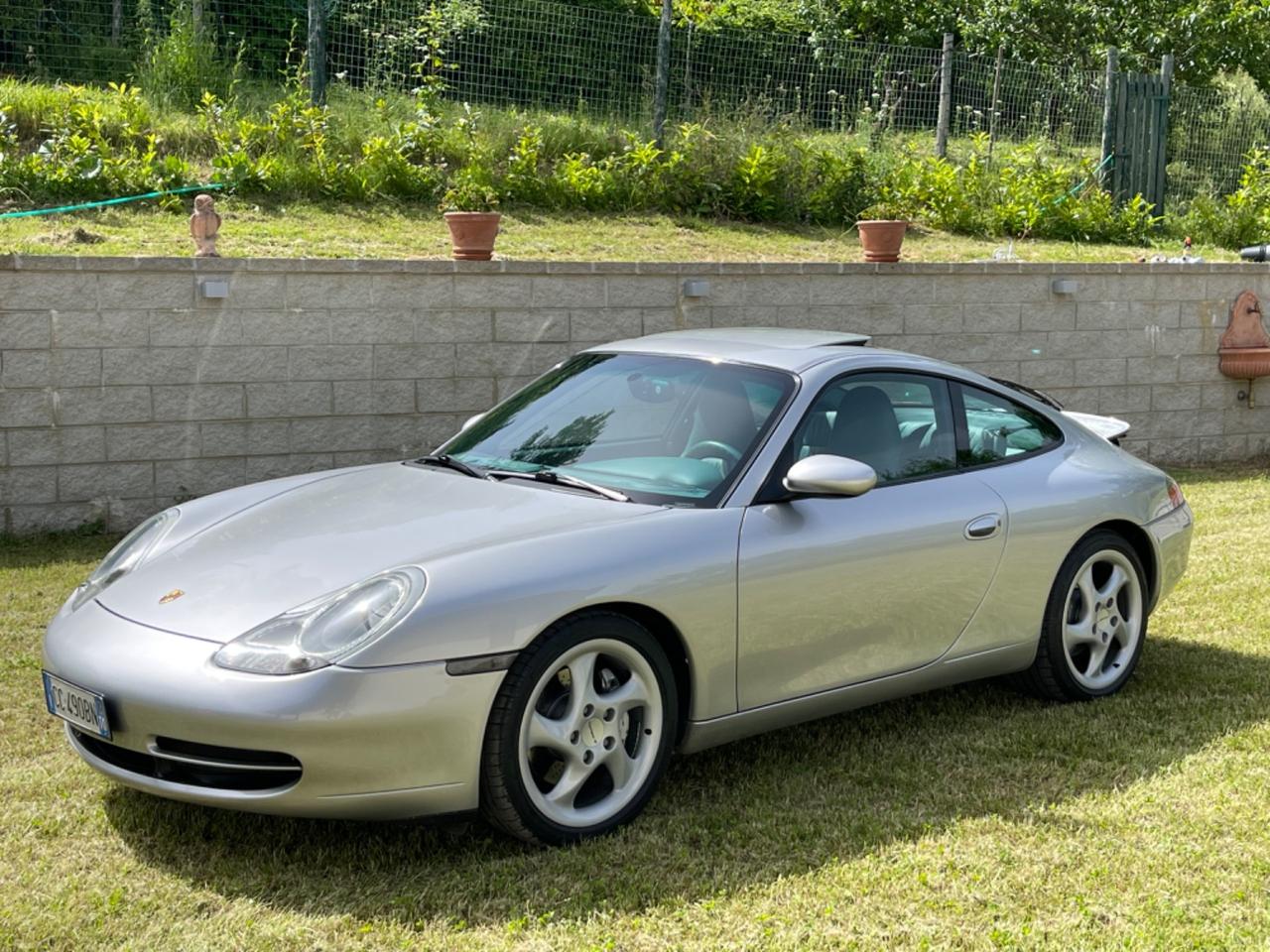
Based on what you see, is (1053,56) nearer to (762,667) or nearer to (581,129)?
(581,129)

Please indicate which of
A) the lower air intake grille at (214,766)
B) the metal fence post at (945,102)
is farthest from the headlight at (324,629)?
the metal fence post at (945,102)

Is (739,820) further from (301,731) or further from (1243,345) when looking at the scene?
(1243,345)

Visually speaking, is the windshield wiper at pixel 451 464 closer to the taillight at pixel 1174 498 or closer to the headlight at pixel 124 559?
the headlight at pixel 124 559

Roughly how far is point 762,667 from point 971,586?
98 centimetres

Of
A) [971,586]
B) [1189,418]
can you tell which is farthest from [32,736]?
[1189,418]

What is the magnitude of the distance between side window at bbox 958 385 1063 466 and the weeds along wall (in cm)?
444

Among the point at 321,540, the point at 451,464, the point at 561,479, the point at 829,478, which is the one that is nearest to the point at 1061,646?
the point at 829,478

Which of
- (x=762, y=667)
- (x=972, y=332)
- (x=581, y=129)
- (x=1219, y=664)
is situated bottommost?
(x=1219, y=664)

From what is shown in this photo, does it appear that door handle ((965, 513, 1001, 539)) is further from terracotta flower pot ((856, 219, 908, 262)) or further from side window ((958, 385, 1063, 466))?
terracotta flower pot ((856, 219, 908, 262))

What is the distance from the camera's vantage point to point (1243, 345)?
12055 mm

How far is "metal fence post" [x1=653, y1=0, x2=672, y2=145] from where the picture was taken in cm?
1325

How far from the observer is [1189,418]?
12000 millimetres

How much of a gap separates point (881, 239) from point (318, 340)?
4303mm

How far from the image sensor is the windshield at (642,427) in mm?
4465
